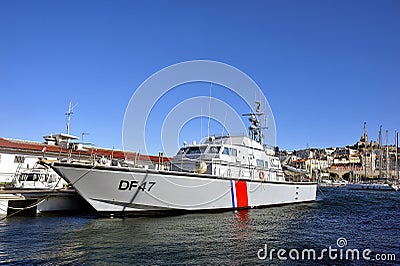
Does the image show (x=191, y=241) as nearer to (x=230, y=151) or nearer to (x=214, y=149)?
(x=214, y=149)

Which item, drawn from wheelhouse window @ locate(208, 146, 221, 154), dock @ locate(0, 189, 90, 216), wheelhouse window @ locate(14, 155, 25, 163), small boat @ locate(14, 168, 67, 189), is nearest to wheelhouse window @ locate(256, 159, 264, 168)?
wheelhouse window @ locate(208, 146, 221, 154)

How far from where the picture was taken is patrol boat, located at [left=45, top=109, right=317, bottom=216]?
1526 centimetres

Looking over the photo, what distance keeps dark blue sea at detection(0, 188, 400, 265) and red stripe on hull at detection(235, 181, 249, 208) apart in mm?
3658

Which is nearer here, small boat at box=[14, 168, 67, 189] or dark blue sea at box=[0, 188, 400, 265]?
dark blue sea at box=[0, 188, 400, 265]

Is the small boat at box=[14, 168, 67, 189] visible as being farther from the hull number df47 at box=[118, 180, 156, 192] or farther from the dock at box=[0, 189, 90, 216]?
Result: the hull number df47 at box=[118, 180, 156, 192]

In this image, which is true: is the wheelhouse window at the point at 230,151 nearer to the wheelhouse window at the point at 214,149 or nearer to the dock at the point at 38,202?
the wheelhouse window at the point at 214,149

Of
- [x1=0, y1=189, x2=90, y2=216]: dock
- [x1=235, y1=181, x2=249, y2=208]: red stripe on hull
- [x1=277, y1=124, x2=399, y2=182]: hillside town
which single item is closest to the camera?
[x1=0, y1=189, x2=90, y2=216]: dock

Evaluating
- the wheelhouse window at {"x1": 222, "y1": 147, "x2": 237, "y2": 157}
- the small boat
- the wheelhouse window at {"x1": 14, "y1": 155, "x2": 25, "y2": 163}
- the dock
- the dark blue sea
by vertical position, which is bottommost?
the dark blue sea

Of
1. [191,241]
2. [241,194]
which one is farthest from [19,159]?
[191,241]

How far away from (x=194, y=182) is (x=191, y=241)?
6.30 metres

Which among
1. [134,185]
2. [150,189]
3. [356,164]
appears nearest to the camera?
[134,185]

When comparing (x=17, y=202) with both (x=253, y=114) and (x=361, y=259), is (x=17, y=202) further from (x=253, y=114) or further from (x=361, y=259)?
(x=253, y=114)

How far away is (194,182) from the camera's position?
17641 mm

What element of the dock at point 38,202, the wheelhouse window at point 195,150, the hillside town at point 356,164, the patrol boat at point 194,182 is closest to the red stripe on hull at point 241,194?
the patrol boat at point 194,182
